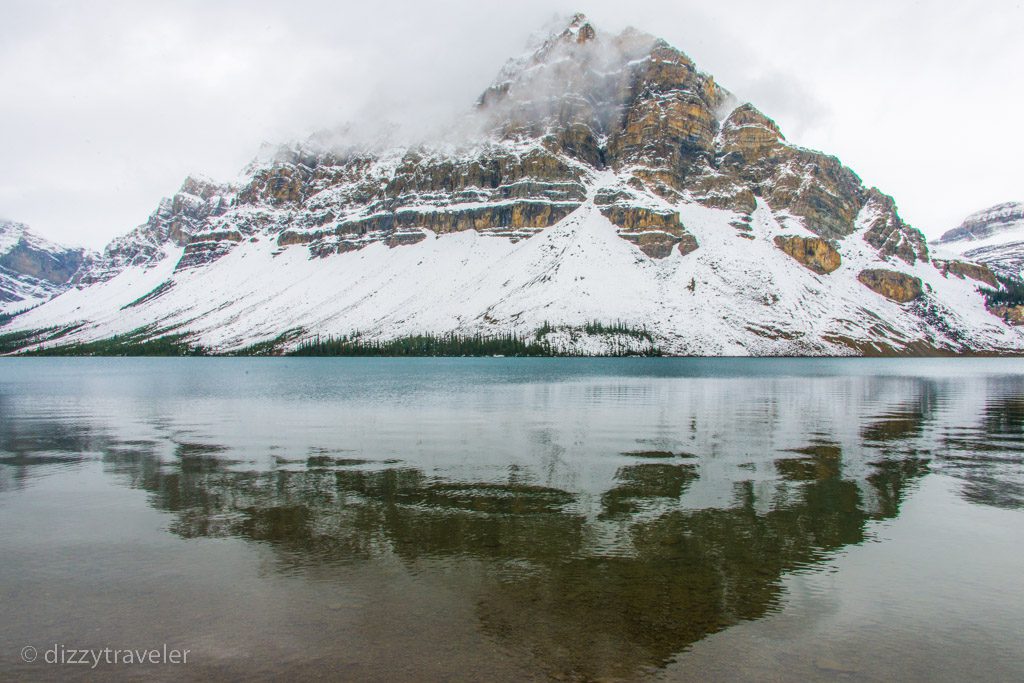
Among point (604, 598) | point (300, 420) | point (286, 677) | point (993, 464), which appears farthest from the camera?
point (300, 420)

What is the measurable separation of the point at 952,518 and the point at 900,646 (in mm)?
12989

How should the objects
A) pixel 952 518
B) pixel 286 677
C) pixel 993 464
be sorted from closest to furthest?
1. pixel 286 677
2. pixel 952 518
3. pixel 993 464

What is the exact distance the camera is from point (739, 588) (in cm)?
1630

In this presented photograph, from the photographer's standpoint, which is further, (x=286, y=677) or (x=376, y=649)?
(x=376, y=649)

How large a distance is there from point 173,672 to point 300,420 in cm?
4520

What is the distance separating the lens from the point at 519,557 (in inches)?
736

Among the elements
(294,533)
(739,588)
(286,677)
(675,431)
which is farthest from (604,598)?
(675,431)

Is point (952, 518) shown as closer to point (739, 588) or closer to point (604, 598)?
point (739, 588)

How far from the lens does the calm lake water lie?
42.7 feet

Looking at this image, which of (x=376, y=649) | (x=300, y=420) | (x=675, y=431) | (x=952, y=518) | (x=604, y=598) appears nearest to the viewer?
(x=376, y=649)

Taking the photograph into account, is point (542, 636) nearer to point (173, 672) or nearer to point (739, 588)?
point (739, 588)

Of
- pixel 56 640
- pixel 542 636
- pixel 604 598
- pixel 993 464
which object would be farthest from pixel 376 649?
pixel 993 464

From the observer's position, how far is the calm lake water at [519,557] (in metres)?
13.0

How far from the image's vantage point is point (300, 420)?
183ft
